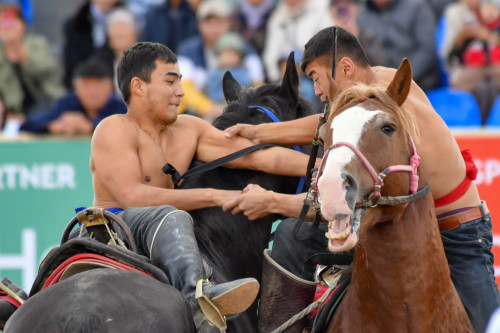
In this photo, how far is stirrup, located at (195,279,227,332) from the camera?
3701mm

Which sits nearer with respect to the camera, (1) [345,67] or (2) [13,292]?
(2) [13,292]

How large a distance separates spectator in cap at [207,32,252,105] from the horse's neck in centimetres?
611

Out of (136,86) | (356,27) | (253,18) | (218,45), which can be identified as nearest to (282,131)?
(136,86)

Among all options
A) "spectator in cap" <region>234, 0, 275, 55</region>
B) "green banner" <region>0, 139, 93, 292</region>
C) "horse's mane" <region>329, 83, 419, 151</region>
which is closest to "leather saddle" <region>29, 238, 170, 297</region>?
"horse's mane" <region>329, 83, 419, 151</region>

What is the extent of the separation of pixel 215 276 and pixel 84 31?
6.97m

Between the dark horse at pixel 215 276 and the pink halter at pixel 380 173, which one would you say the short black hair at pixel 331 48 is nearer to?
the dark horse at pixel 215 276

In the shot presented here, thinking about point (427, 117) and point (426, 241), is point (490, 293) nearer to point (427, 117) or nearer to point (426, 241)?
point (426, 241)

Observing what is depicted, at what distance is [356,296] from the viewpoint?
390 cm

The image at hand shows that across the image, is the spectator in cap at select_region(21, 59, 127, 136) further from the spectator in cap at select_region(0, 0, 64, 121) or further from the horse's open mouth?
the horse's open mouth

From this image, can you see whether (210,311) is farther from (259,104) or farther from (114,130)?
(259,104)

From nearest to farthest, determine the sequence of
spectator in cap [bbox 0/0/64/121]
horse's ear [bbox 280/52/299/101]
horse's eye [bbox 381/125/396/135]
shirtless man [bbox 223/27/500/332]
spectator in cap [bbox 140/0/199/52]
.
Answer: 1. horse's eye [bbox 381/125/396/135]
2. shirtless man [bbox 223/27/500/332]
3. horse's ear [bbox 280/52/299/101]
4. spectator in cap [bbox 0/0/64/121]
5. spectator in cap [bbox 140/0/199/52]

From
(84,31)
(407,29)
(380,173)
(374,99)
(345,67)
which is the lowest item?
(380,173)

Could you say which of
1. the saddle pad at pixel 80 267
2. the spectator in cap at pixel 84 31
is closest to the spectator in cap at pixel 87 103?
the spectator in cap at pixel 84 31

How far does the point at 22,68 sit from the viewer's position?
1028cm
